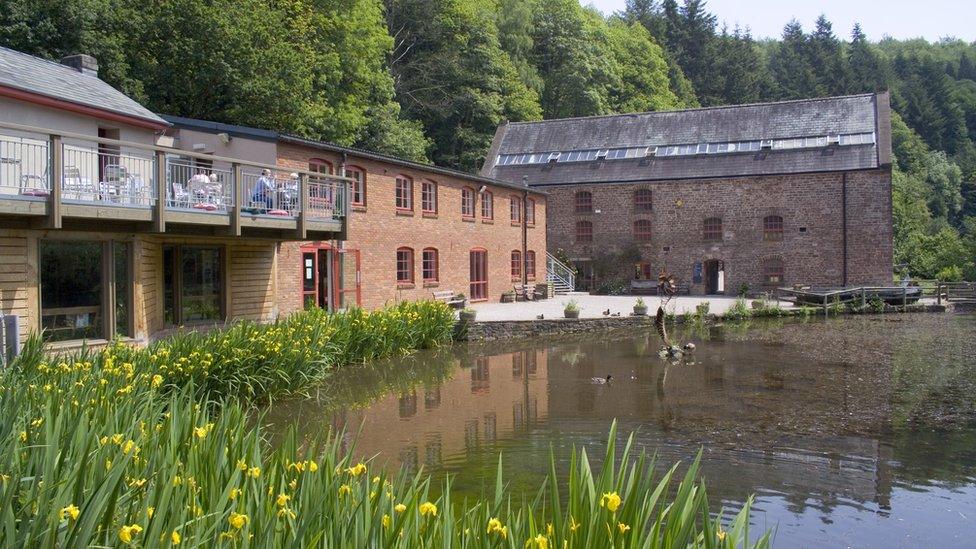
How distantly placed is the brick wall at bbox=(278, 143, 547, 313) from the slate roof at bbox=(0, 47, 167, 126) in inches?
149

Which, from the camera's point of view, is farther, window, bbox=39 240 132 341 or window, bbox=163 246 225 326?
window, bbox=163 246 225 326

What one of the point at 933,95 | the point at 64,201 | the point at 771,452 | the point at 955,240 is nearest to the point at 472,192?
the point at 64,201

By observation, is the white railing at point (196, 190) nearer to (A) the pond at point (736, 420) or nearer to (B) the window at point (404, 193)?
(A) the pond at point (736, 420)

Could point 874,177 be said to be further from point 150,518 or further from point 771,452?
point 150,518

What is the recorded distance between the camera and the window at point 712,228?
3619 cm

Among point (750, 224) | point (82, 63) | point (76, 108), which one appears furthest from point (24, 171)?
point (750, 224)

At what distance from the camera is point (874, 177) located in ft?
110

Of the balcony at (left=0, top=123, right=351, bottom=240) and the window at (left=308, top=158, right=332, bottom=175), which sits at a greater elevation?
the window at (left=308, top=158, right=332, bottom=175)

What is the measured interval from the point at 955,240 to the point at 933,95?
148 ft

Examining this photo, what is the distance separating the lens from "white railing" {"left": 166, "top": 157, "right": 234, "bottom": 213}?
13219mm

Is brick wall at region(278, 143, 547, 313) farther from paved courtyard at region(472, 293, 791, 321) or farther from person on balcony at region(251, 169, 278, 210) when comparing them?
person on balcony at region(251, 169, 278, 210)

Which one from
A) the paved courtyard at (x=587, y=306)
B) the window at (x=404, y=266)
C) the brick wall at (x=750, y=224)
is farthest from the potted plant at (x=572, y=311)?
the brick wall at (x=750, y=224)

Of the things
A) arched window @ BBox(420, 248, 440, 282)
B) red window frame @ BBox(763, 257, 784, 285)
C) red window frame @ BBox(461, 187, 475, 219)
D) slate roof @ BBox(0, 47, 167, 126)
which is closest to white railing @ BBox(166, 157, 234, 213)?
slate roof @ BBox(0, 47, 167, 126)

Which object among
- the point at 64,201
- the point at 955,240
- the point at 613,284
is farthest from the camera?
the point at 955,240
